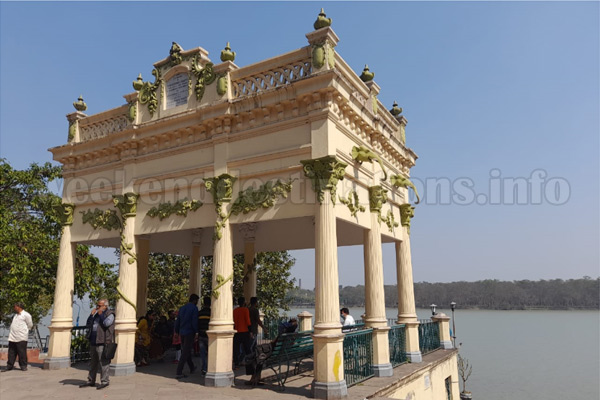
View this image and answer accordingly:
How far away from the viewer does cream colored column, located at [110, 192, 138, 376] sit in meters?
10.0

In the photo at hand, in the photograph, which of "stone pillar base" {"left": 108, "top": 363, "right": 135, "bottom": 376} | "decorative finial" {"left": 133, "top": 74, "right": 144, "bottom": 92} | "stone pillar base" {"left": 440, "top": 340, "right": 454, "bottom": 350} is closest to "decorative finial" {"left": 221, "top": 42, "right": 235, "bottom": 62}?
"decorative finial" {"left": 133, "top": 74, "right": 144, "bottom": 92}

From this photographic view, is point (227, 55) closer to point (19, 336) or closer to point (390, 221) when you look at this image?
point (390, 221)

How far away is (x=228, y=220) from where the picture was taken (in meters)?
9.44

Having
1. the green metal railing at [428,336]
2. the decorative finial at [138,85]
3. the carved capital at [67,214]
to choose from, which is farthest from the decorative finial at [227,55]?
the green metal railing at [428,336]

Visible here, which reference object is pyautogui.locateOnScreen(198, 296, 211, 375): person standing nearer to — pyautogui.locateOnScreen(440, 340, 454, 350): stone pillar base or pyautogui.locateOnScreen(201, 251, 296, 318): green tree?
pyautogui.locateOnScreen(440, 340, 454, 350): stone pillar base

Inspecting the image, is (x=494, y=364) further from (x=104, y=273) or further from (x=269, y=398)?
(x=269, y=398)

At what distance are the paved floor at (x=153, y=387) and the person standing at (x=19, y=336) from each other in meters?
0.31

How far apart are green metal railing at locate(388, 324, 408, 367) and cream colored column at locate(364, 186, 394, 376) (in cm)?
103

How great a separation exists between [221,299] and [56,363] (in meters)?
5.59

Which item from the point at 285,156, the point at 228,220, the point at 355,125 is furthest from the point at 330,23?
the point at 228,220

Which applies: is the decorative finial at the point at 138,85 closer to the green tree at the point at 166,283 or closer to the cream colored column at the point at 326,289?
the cream colored column at the point at 326,289

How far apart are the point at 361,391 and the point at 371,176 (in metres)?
5.00

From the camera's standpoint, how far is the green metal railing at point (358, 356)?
328 inches

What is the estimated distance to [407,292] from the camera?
12016 millimetres
